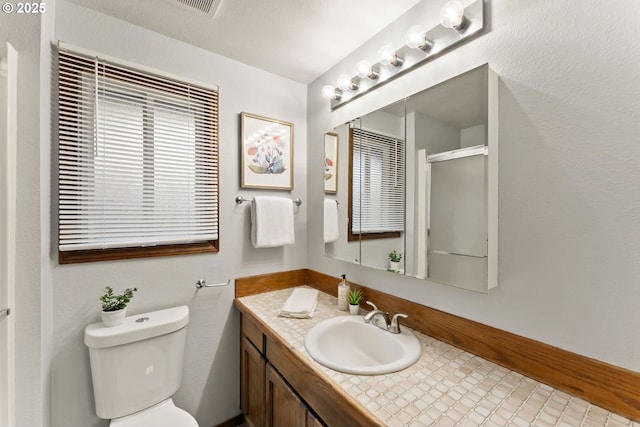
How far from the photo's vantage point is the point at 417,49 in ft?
3.99

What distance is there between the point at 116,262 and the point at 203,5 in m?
1.33

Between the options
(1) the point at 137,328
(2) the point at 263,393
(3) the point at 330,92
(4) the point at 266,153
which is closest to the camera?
(1) the point at 137,328

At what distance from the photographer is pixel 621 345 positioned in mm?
735

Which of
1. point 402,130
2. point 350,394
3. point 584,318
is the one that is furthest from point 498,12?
point 350,394

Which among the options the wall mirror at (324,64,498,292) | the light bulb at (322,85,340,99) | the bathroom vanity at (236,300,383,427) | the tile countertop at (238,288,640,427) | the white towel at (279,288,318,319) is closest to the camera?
the tile countertop at (238,288,640,427)

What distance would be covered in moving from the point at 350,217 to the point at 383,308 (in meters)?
0.54

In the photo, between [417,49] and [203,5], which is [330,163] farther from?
[203,5]

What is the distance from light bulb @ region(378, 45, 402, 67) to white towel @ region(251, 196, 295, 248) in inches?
39.7

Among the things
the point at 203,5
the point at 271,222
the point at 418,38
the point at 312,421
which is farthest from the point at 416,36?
the point at 312,421

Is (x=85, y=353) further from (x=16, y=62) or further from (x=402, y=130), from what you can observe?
(x=402, y=130)

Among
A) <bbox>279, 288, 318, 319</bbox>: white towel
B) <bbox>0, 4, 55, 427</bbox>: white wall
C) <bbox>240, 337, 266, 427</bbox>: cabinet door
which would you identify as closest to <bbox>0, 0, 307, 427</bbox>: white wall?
<bbox>0, 4, 55, 427</bbox>: white wall

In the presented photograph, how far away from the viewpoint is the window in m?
1.24

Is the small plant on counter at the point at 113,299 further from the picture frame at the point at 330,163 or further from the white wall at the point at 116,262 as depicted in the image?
the picture frame at the point at 330,163

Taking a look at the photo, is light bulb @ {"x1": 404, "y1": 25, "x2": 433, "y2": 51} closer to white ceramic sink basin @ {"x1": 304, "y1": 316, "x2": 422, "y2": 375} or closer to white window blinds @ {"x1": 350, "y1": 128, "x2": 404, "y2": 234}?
white window blinds @ {"x1": 350, "y1": 128, "x2": 404, "y2": 234}
